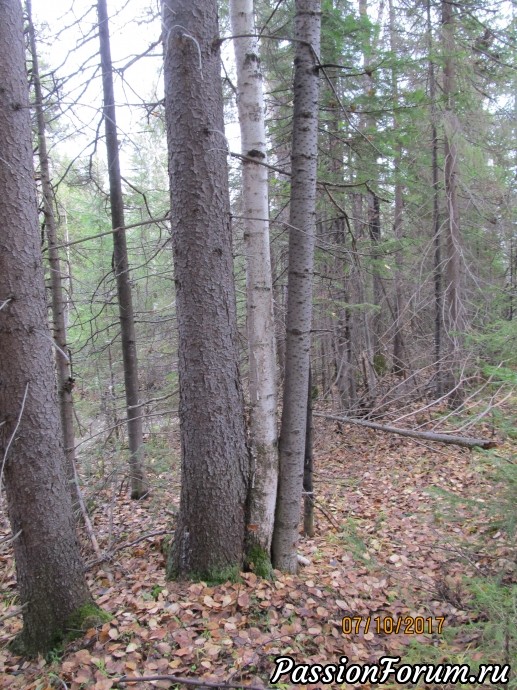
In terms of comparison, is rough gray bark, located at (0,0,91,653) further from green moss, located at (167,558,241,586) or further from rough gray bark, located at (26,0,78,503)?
rough gray bark, located at (26,0,78,503)

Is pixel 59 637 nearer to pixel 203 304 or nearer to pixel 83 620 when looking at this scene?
pixel 83 620

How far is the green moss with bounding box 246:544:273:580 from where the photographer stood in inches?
142

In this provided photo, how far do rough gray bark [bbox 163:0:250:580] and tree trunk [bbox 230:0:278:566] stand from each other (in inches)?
7.3

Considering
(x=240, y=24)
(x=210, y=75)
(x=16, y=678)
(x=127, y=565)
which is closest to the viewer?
(x=16, y=678)

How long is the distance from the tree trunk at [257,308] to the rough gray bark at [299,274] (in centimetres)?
13

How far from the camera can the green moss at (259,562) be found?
11.9 feet

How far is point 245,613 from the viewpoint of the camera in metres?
3.21

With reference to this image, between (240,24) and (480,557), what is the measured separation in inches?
207

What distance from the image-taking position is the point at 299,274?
A: 3.74 m

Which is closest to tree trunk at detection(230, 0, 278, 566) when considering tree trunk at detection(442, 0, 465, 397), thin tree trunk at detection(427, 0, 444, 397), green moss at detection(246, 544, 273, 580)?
green moss at detection(246, 544, 273, 580)

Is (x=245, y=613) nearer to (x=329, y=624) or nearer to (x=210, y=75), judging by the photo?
(x=329, y=624)

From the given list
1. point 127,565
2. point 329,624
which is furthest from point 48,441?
point 329,624
